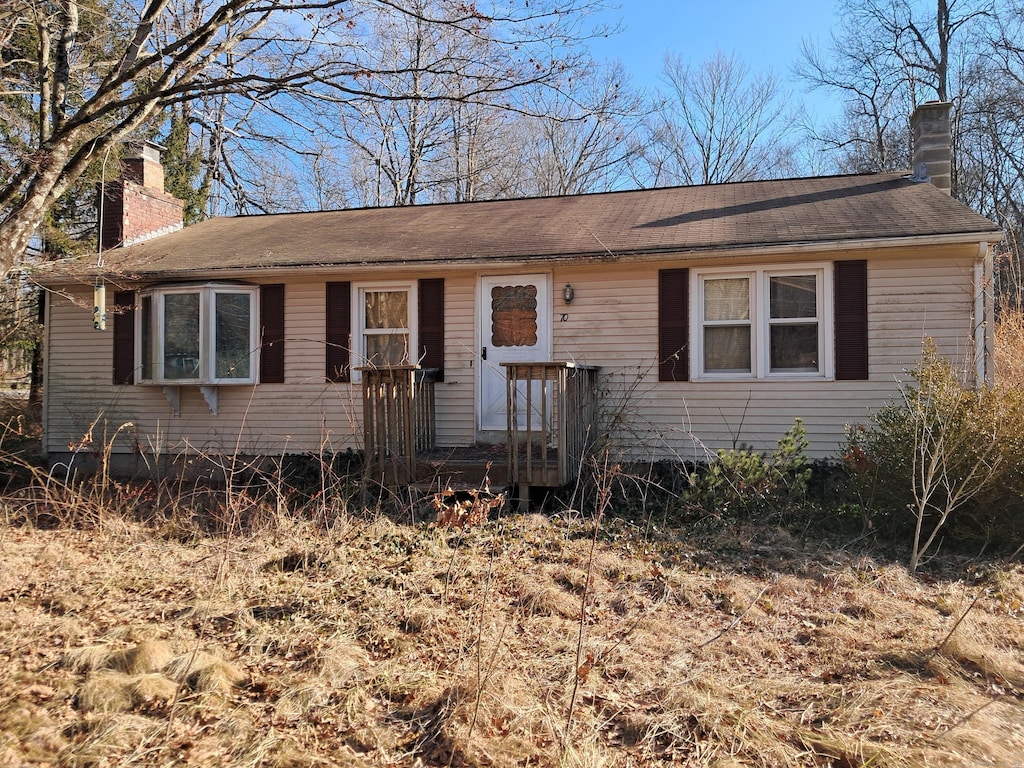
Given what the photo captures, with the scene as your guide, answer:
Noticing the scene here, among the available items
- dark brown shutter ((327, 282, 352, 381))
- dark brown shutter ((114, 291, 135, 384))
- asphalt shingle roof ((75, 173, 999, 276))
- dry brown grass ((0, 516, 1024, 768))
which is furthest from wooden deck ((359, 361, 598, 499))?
dark brown shutter ((114, 291, 135, 384))

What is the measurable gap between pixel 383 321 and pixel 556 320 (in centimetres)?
240

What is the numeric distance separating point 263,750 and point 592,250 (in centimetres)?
675

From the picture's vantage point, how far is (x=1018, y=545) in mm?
5887

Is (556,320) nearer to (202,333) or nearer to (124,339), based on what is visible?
(202,333)

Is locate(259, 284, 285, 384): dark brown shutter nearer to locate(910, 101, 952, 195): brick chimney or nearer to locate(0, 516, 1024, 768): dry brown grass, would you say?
locate(0, 516, 1024, 768): dry brown grass

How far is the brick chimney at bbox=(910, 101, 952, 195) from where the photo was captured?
31.4ft

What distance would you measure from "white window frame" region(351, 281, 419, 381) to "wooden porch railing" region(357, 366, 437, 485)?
167 centimetres

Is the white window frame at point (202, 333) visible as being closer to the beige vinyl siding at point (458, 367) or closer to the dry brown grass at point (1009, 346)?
the beige vinyl siding at point (458, 367)

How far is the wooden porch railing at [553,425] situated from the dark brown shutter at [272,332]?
12.5 ft

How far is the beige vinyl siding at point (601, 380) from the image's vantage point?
7.87 m

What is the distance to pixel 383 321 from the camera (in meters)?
9.46

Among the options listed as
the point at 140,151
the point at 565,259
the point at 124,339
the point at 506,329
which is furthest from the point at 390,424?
the point at 140,151

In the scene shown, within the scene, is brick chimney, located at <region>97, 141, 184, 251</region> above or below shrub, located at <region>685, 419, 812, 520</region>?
above

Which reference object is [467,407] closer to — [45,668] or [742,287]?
[742,287]
